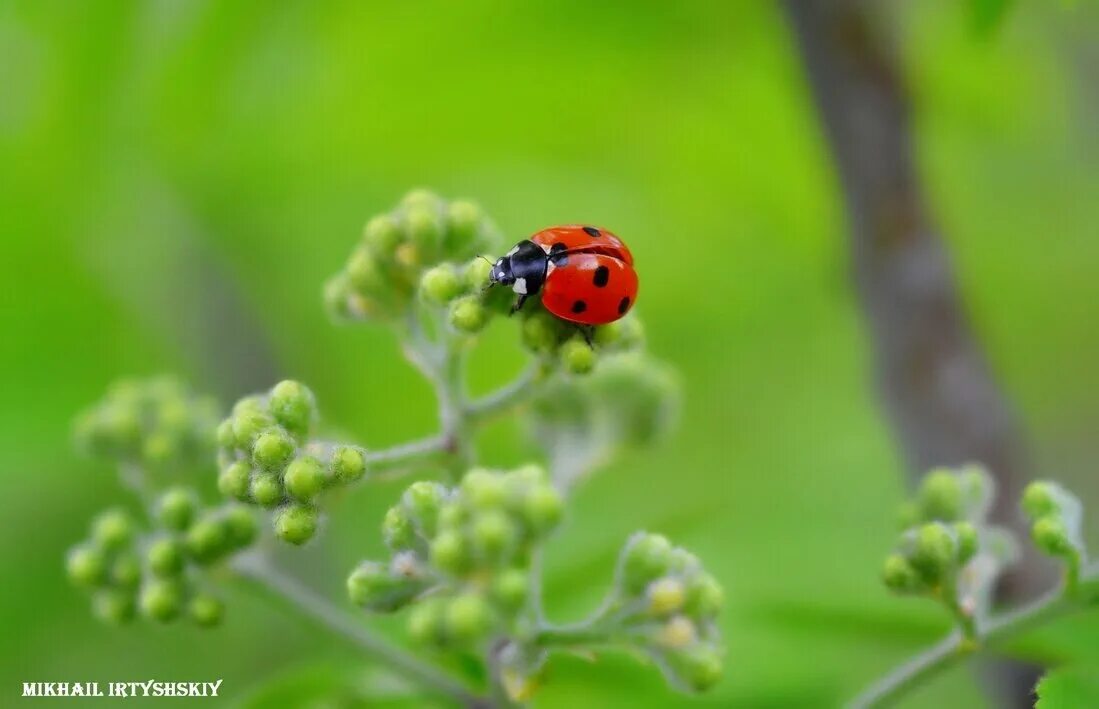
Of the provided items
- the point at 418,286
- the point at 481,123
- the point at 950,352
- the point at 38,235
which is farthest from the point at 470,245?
the point at 38,235

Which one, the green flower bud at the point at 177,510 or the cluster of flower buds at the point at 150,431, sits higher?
the cluster of flower buds at the point at 150,431

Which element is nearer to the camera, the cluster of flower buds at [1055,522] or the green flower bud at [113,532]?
the cluster of flower buds at [1055,522]

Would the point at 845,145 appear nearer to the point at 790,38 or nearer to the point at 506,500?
the point at 790,38

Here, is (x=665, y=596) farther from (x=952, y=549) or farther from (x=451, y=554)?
(x=952, y=549)

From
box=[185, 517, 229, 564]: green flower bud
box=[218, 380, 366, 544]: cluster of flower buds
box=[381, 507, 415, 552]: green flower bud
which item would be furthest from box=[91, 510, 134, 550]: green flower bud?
box=[381, 507, 415, 552]: green flower bud

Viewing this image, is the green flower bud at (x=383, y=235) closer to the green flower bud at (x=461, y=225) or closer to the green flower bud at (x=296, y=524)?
the green flower bud at (x=461, y=225)

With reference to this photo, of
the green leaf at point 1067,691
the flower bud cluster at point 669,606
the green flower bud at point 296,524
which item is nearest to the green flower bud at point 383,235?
the green flower bud at point 296,524

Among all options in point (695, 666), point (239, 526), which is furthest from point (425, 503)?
point (239, 526)

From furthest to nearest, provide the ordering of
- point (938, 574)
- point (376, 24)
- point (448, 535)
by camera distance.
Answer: point (376, 24)
point (938, 574)
point (448, 535)
